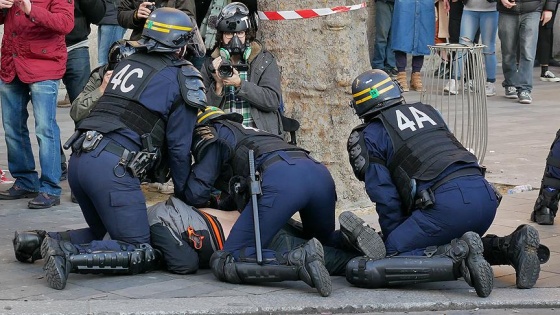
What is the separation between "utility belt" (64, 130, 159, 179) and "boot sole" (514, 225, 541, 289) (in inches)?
81.7

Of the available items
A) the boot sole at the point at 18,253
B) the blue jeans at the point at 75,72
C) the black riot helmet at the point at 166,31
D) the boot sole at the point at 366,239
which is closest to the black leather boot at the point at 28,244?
the boot sole at the point at 18,253

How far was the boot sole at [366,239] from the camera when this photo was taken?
20.0 feet

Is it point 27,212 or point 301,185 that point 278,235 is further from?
point 27,212

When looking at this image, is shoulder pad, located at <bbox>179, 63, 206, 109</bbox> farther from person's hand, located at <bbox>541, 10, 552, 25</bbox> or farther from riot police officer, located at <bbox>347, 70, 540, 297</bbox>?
person's hand, located at <bbox>541, 10, 552, 25</bbox>

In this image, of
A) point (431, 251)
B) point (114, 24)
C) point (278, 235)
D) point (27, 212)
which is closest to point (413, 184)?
point (431, 251)

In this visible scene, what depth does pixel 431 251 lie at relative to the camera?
606cm

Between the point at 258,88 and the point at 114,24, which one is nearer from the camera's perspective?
the point at 258,88

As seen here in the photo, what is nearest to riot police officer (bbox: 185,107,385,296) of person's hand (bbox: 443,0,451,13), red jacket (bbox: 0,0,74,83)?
red jacket (bbox: 0,0,74,83)

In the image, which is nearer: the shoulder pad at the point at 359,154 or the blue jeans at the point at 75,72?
the shoulder pad at the point at 359,154

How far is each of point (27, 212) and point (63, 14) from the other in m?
1.41

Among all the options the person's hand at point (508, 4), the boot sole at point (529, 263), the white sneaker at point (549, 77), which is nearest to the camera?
the boot sole at point (529, 263)

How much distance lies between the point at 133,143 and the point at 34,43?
2164 millimetres

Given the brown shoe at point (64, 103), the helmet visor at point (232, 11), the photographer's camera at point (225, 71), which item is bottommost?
the brown shoe at point (64, 103)

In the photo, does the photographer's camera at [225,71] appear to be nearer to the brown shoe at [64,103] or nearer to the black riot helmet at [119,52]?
the black riot helmet at [119,52]
